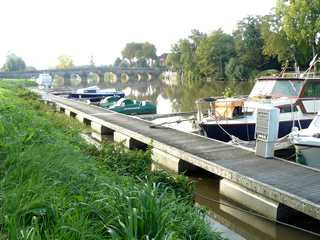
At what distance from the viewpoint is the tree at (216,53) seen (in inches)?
3297

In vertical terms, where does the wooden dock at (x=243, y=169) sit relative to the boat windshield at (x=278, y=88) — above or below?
below

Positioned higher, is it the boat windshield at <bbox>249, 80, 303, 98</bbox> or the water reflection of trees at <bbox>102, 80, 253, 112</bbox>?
the boat windshield at <bbox>249, 80, 303, 98</bbox>

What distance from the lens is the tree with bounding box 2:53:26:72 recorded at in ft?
365

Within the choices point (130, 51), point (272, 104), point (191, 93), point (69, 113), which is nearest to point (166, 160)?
point (272, 104)

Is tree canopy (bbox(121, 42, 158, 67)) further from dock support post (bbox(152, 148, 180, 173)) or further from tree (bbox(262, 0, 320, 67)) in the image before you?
dock support post (bbox(152, 148, 180, 173))

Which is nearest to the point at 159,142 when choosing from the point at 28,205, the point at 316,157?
the point at 316,157

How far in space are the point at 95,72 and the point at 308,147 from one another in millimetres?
113856

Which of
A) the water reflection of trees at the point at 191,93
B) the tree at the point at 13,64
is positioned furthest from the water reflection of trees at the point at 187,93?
the tree at the point at 13,64

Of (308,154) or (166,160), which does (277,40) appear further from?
(308,154)

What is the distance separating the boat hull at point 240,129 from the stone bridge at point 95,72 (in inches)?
3200

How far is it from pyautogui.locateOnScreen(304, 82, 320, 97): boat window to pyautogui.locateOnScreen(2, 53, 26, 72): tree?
10525 cm

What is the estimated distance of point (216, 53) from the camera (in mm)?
84438

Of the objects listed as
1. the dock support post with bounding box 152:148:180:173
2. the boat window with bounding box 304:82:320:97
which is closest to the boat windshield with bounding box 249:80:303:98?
the boat window with bounding box 304:82:320:97

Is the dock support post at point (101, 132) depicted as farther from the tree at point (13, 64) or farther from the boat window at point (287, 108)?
the tree at point (13, 64)
